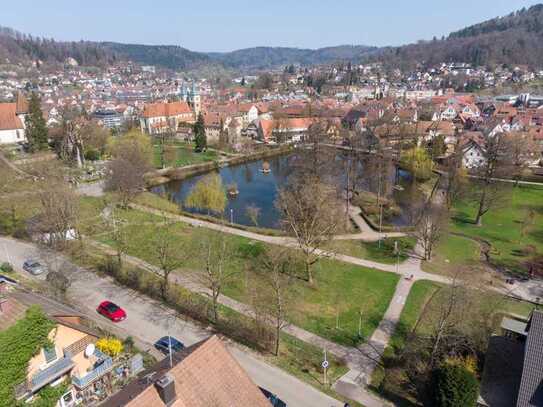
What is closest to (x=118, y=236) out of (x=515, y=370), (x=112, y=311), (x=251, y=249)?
(x=112, y=311)

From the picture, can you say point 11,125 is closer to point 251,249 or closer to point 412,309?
point 251,249

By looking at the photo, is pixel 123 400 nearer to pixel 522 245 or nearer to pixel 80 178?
pixel 522 245

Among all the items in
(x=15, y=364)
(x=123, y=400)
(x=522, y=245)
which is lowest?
(x=522, y=245)

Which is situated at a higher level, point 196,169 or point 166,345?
point 166,345

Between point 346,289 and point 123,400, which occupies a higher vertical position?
point 123,400

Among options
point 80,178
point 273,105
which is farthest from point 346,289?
point 273,105

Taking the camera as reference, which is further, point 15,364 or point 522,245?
point 522,245

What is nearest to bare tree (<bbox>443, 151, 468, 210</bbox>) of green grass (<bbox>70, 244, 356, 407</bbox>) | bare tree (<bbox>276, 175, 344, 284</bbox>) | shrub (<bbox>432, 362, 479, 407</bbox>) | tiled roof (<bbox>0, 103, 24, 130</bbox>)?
bare tree (<bbox>276, 175, 344, 284</bbox>)
